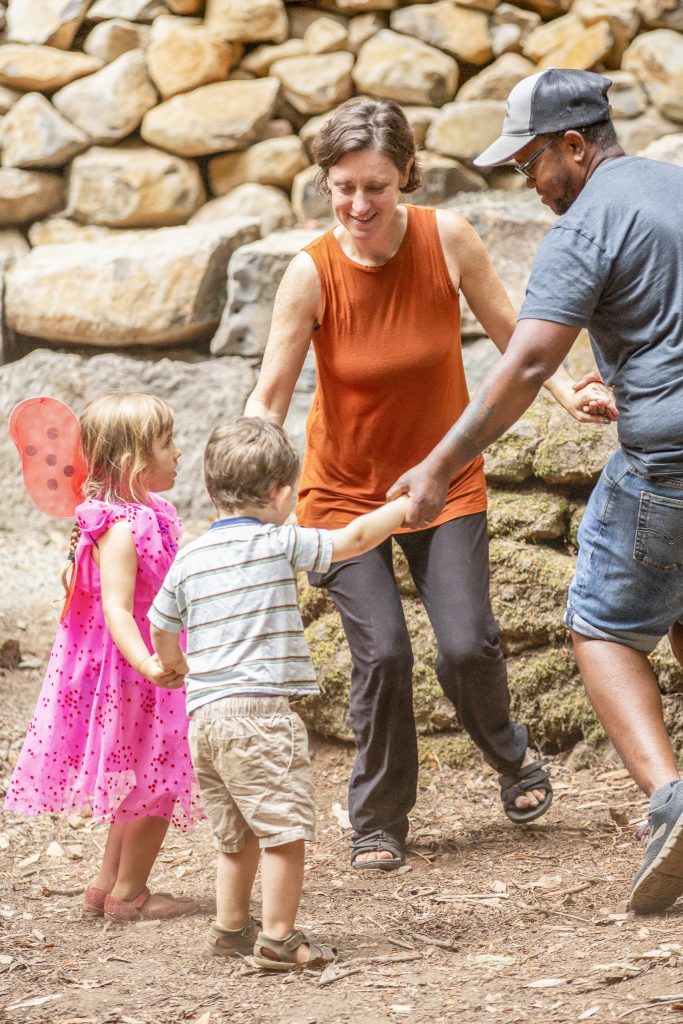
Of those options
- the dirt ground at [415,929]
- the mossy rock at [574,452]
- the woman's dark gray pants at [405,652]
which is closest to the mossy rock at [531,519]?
the mossy rock at [574,452]

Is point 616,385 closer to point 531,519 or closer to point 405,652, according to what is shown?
point 405,652

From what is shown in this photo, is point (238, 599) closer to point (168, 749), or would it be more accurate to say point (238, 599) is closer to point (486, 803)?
point (168, 749)

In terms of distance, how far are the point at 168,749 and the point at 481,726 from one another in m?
0.90

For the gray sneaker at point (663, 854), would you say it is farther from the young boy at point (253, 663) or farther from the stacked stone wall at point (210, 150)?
the stacked stone wall at point (210, 150)

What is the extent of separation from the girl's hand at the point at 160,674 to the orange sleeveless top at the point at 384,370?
2.41ft

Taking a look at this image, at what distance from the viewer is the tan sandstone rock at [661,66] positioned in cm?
649

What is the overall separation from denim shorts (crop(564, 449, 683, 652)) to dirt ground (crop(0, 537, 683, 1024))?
2.20ft

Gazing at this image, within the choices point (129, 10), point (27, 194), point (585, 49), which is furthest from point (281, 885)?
point (129, 10)

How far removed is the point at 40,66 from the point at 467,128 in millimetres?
2550

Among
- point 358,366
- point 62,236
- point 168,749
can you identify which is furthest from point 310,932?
point 62,236

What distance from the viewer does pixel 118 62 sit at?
23.3ft

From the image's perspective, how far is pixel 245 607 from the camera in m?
2.58

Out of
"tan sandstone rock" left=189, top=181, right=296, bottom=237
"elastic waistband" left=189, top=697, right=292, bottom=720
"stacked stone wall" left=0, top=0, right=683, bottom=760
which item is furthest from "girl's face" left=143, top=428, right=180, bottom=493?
"tan sandstone rock" left=189, top=181, right=296, bottom=237

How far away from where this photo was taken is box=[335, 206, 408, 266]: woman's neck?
3.24 metres
